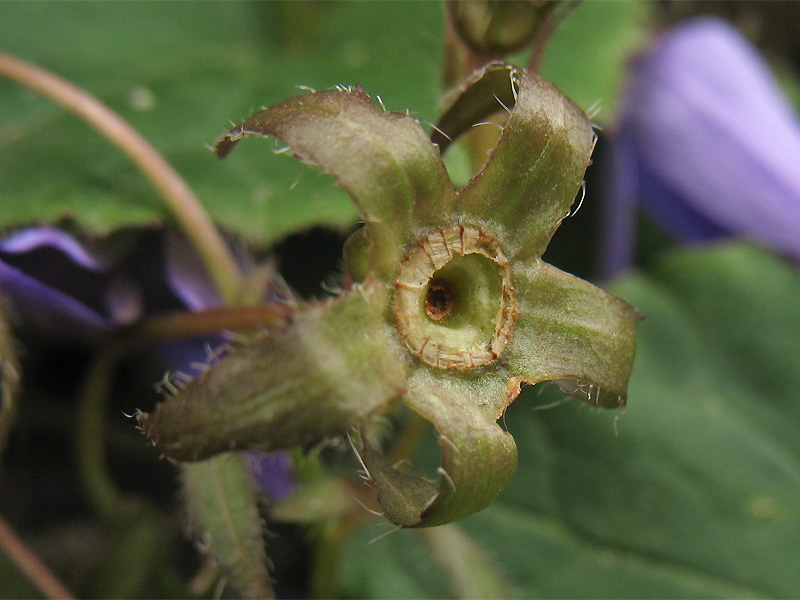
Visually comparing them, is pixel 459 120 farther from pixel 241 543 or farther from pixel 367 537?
pixel 367 537

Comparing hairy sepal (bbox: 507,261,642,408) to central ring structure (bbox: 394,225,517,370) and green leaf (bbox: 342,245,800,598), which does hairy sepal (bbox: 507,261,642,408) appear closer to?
central ring structure (bbox: 394,225,517,370)

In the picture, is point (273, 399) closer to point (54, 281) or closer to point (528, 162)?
point (528, 162)

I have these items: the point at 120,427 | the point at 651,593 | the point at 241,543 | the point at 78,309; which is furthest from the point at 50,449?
the point at 651,593

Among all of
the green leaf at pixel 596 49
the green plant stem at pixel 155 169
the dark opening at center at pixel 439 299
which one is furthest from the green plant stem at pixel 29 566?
the green leaf at pixel 596 49

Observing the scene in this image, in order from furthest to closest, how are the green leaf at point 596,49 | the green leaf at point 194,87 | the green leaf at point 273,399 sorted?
the green leaf at point 596,49 → the green leaf at point 194,87 → the green leaf at point 273,399

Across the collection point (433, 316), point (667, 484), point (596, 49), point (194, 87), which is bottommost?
point (433, 316)

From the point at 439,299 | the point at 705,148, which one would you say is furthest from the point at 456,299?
the point at 705,148

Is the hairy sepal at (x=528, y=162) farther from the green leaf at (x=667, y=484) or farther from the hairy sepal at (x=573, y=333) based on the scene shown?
the green leaf at (x=667, y=484)
